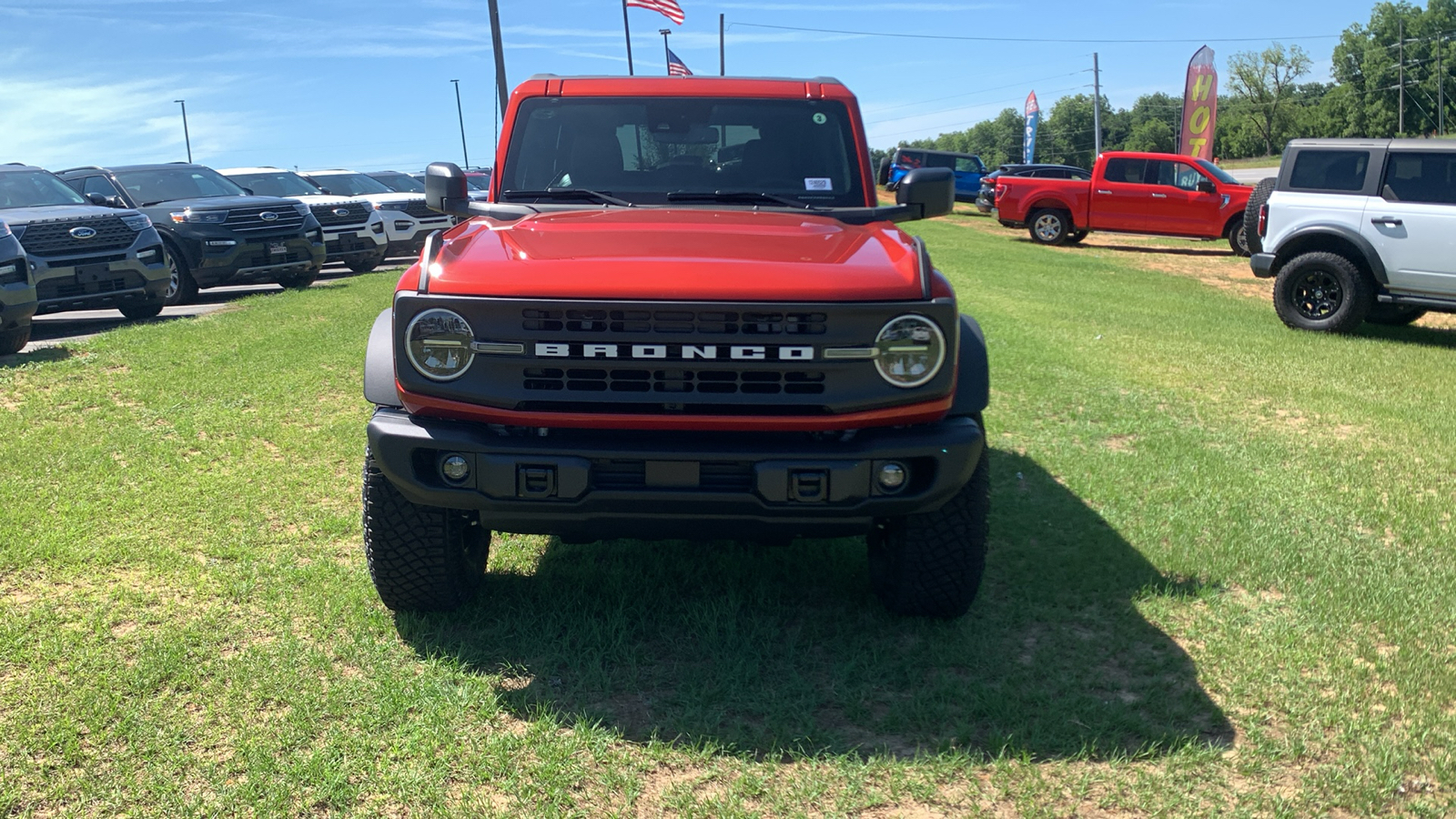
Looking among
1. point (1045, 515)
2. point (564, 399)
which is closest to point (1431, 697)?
point (1045, 515)

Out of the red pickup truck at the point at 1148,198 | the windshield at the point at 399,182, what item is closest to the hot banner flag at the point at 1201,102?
the red pickup truck at the point at 1148,198

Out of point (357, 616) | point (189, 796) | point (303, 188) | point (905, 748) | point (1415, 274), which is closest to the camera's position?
point (189, 796)

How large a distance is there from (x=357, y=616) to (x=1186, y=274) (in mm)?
18826

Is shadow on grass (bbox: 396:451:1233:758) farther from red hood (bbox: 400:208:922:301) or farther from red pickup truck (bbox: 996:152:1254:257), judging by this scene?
red pickup truck (bbox: 996:152:1254:257)

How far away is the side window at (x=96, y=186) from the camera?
13766 millimetres

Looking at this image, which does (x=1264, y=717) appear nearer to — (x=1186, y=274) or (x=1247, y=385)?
(x=1247, y=385)

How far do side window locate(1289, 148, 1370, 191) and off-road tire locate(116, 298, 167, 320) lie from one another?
11709mm

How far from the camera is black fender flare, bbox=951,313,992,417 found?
361 cm

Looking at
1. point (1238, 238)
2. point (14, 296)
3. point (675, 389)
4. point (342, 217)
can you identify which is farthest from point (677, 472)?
point (1238, 238)

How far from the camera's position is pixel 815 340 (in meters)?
3.31

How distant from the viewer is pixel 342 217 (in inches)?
675

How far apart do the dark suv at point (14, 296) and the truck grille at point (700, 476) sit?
7651mm

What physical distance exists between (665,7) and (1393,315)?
20673 millimetres

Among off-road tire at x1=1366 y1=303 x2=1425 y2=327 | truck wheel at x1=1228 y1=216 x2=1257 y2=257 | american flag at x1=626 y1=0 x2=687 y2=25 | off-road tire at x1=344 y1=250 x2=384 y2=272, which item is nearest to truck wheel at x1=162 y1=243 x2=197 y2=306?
off-road tire at x1=344 y1=250 x2=384 y2=272
